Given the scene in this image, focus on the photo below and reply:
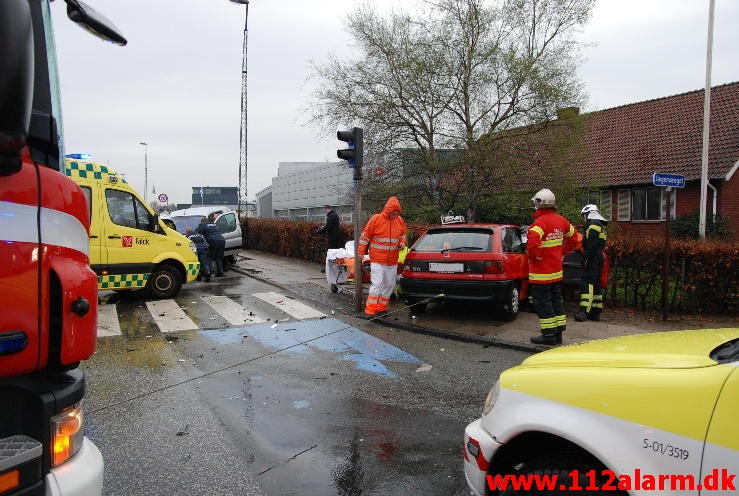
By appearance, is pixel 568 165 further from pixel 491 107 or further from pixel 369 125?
pixel 369 125

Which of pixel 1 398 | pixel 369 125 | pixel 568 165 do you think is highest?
pixel 369 125

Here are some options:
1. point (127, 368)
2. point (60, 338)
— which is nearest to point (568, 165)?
point (127, 368)

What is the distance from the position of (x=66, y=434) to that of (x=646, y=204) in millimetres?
23552

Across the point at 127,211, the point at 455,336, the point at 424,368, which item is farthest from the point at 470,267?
the point at 127,211

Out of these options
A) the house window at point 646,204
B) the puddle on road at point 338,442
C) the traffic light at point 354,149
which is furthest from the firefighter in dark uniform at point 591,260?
the house window at point 646,204

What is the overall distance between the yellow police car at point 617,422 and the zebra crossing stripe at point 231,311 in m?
6.37

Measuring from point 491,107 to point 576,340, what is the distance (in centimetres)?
817

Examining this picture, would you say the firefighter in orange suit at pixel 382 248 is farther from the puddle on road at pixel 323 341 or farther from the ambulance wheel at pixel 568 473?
the ambulance wheel at pixel 568 473

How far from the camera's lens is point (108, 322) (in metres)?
8.40

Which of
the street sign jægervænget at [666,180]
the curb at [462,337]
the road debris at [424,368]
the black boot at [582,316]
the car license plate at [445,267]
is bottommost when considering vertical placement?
the road debris at [424,368]

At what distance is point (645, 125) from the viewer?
2383 cm

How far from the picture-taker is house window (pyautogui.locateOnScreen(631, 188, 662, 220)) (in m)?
21.4

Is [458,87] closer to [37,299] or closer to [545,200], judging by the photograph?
[545,200]

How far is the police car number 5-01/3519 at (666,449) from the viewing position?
186 centimetres
